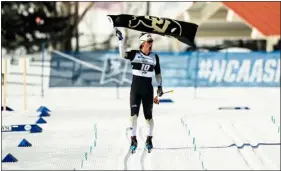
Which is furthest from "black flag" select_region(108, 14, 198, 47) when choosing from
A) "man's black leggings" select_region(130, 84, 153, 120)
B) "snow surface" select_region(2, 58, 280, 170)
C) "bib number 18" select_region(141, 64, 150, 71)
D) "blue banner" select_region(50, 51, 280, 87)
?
"blue banner" select_region(50, 51, 280, 87)

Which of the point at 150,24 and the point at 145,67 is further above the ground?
the point at 150,24

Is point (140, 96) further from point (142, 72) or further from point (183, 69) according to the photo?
point (183, 69)

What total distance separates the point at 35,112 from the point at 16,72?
967 centimetres

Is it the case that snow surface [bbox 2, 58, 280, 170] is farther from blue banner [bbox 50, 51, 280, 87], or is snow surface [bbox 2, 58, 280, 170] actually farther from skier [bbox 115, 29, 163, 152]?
blue banner [bbox 50, 51, 280, 87]

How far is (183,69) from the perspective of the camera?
67.7 ft

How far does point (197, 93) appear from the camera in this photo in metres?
19.4

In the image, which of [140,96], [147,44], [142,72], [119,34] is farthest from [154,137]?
[119,34]

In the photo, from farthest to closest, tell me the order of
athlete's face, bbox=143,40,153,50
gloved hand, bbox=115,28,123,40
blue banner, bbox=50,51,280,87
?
blue banner, bbox=50,51,280,87 < athlete's face, bbox=143,40,153,50 < gloved hand, bbox=115,28,123,40

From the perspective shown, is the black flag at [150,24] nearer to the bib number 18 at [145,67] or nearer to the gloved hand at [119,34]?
the gloved hand at [119,34]

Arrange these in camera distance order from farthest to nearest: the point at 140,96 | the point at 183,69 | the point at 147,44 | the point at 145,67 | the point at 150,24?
the point at 183,69, the point at 140,96, the point at 145,67, the point at 147,44, the point at 150,24

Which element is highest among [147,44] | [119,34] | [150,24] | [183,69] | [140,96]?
[150,24]

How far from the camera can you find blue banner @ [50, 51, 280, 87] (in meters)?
20.3

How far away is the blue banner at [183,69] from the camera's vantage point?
800 inches

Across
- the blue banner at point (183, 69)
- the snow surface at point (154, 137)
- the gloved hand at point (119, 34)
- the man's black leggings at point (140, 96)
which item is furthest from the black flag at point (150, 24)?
the blue banner at point (183, 69)
